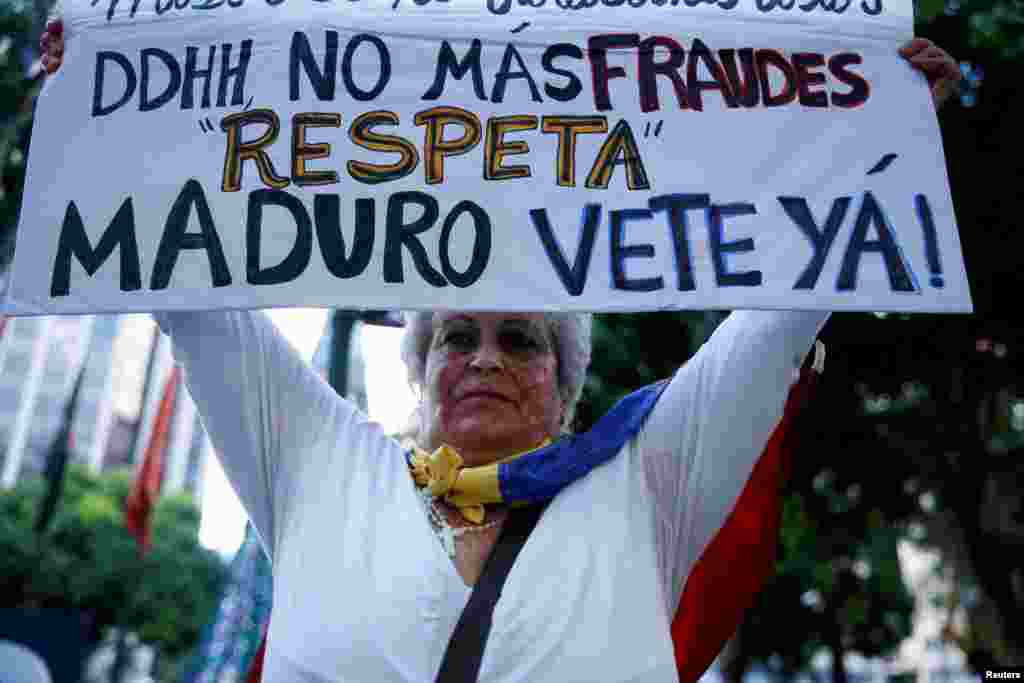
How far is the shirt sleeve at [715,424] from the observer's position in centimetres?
214

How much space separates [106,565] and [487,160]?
24.8m

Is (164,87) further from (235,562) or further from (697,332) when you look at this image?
(697,332)

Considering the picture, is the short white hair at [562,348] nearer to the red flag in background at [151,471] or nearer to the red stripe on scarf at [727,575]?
the red stripe on scarf at [727,575]

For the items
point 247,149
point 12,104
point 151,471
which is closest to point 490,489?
point 247,149

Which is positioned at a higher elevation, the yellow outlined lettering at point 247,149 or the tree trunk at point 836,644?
the yellow outlined lettering at point 247,149

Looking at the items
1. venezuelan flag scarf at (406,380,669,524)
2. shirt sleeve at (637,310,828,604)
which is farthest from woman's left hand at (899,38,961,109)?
venezuelan flag scarf at (406,380,669,524)

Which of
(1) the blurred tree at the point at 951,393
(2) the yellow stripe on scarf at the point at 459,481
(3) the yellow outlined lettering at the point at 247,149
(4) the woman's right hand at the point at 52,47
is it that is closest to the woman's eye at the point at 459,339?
(2) the yellow stripe on scarf at the point at 459,481

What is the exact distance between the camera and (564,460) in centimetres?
219

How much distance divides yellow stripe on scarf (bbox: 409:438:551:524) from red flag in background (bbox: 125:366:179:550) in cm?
802

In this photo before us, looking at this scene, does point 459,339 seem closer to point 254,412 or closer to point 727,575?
point 254,412

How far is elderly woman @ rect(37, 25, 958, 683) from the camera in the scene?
6.38ft

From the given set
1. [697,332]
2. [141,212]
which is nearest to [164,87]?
[141,212]

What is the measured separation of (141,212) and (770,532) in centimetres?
151

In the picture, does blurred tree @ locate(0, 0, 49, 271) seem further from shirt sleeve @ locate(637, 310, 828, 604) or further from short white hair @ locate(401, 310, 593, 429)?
shirt sleeve @ locate(637, 310, 828, 604)
